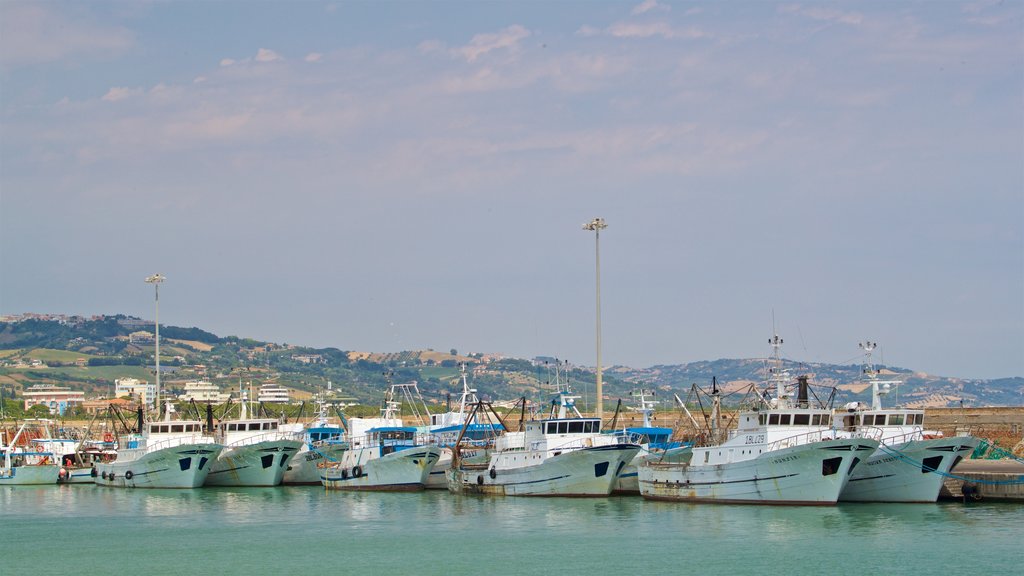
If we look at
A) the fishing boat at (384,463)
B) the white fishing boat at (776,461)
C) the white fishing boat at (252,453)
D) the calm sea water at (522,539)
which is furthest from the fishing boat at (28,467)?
the white fishing boat at (776,461)

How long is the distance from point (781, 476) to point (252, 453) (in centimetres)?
3578

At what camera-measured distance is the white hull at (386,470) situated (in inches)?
2675

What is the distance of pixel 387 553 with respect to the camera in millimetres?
44750

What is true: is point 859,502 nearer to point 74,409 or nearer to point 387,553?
point 387,553

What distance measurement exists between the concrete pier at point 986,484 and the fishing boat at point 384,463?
27.3 metres

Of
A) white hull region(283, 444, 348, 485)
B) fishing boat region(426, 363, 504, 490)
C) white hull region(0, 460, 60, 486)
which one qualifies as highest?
fishing boat region(426, 363, 504, 490)

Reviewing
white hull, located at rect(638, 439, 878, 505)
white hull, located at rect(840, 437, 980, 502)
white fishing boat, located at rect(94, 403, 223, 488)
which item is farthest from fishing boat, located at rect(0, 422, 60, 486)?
white hull, located at rect(840, 437, 980, 502)

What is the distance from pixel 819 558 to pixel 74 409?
161150mm

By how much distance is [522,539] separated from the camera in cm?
4672

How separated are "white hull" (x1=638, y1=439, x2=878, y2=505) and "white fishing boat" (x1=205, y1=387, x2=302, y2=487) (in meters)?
28.7

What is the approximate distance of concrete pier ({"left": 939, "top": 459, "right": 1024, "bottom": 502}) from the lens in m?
51.3

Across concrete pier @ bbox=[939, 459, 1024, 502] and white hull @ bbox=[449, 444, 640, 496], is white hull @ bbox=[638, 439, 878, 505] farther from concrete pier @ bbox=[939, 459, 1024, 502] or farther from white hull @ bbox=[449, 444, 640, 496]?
concrete pier @ bbox=[939, 459, 1024, 502]

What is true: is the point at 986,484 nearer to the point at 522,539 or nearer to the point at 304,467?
the point at 522,539

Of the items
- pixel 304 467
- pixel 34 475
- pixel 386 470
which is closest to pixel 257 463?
pixel 304 467
